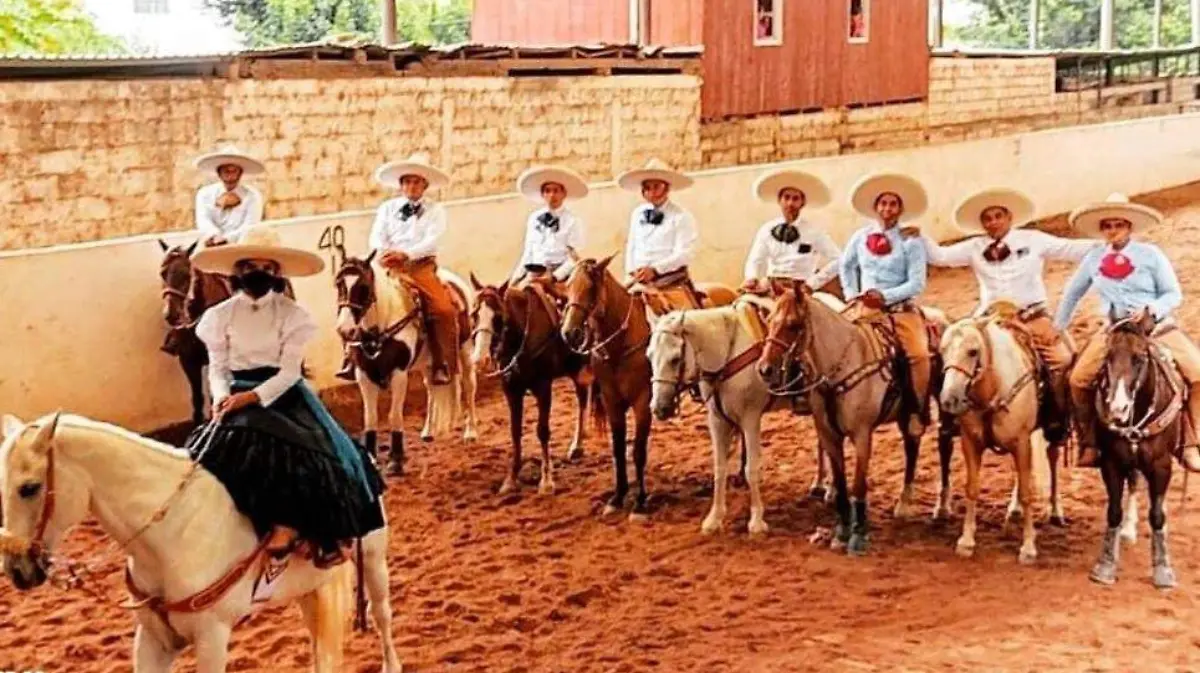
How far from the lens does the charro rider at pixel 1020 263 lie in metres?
9.11

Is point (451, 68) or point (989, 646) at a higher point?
point (451, 68)

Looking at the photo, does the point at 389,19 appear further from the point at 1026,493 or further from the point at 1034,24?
the point at 1034,24

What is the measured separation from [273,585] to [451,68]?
37.0ft

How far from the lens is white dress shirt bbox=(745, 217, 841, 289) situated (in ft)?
32.9

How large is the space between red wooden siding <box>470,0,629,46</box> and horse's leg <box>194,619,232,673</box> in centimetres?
1620

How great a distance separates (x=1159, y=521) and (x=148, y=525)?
216 inches

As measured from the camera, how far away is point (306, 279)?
12.8m

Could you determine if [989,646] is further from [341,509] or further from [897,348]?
[341,509]

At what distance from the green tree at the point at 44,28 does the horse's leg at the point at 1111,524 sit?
15.4 m

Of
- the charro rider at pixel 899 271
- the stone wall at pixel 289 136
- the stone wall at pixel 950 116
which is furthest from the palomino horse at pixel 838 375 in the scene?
the stone wall at pixel 950 116

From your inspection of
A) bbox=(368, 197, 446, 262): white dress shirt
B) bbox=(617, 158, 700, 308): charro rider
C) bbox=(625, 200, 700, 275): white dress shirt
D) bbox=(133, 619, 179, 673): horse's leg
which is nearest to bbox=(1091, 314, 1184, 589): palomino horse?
bbox=(617, 158, 700, 308): charro rider

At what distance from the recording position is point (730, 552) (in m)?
9.37

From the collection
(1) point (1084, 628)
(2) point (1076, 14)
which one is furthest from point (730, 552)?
(2) point (1076, 14)

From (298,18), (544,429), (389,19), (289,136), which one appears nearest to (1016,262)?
(544,429)
